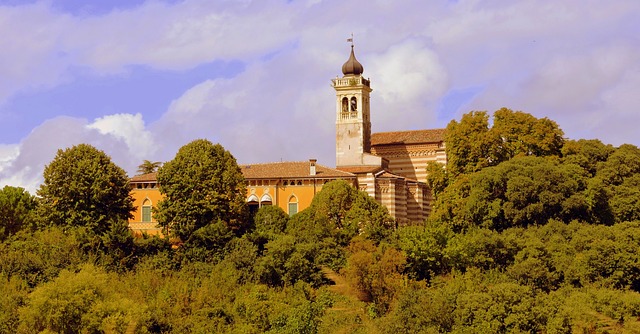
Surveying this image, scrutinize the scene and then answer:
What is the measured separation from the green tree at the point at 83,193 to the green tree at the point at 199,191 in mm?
2332

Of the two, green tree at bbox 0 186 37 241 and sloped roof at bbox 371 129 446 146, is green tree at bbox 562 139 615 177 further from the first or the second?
green tree at bbox 0 186 37 241

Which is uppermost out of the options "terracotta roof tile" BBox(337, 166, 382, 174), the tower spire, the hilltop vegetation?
the tower spire

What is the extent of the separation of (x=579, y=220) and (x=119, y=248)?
22.8 metres

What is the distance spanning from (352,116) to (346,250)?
20.0m

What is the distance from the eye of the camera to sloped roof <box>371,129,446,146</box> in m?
70.3

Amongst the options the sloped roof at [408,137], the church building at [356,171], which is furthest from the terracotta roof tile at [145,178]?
the sloped roof at [408,137]

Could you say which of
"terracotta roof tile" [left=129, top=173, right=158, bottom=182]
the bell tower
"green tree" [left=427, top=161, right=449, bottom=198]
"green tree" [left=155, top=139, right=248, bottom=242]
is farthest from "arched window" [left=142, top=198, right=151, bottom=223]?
"green tree" [left=427, top=161, right=449, bottom=198]

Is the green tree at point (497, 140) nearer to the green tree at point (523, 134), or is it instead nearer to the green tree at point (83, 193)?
the green tree at point (523, 134)

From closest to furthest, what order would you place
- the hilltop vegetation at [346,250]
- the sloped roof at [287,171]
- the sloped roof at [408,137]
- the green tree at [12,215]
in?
the hilltop vegetation at [346,250] → the green tree at [12,215] → the sloped roof at [287,171] → the sloped roof at [408,137]

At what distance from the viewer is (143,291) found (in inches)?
1903

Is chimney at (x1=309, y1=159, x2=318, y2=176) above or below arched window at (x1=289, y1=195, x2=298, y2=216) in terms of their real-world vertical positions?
above

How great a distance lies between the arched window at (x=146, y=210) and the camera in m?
65.3

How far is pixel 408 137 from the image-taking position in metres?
71.5

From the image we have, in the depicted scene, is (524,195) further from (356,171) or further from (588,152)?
(356,171)
